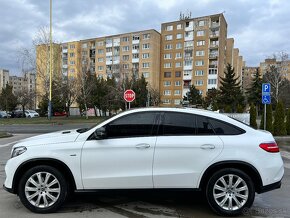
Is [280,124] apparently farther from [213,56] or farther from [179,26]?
[179,26]

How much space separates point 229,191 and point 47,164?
2.93 meters

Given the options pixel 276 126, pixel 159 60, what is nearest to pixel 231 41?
pixel 159 60

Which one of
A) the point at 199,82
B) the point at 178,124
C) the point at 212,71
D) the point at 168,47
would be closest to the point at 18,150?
the point at 178,124

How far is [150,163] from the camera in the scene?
446 cm

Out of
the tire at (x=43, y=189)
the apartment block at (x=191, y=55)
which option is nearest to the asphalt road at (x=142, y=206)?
the tire at (x=43, y=189)

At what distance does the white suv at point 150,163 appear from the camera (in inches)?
175

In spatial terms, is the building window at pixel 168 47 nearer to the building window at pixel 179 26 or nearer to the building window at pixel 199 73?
the building window at pixel 179 26

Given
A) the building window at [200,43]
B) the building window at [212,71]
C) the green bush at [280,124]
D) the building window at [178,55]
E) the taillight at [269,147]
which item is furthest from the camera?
the building window at [178,55]

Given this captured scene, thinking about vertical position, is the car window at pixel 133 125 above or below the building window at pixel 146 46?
A: below

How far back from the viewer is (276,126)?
1656 cm

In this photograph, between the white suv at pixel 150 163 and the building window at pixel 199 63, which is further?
the building window at pixel 199 63

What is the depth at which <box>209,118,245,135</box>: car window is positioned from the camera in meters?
4.61

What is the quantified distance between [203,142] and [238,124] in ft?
2.33

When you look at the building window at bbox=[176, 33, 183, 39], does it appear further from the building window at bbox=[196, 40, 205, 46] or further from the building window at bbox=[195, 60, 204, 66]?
the building window at bbox=[195, 60, 204, 66]
